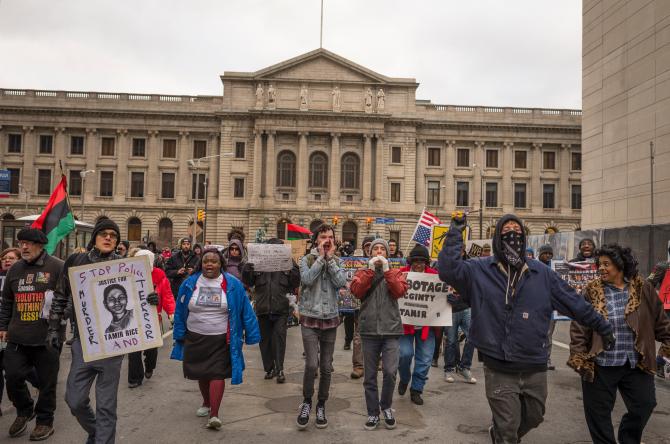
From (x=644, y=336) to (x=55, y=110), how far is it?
5667cm

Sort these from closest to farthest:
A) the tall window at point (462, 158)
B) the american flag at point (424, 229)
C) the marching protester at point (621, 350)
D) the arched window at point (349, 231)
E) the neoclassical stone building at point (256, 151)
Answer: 1. the marching protester at point (621, 350)
2. the american flag at point (424, 229)
3. the neoclassical stone building at point (256, 151)
4. the arched window at point (349, 231)
5. the tall window at point (462, 158)

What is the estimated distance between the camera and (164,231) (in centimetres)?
5388

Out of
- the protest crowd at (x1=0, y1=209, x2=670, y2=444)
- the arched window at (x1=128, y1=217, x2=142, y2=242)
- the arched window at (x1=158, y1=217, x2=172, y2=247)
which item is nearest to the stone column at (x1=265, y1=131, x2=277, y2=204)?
the arched window at (x1=158, y1=217, x2=172, y2=247)

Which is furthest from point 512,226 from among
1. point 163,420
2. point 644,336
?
point 163,420

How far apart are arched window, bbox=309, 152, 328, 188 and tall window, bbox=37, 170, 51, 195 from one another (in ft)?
79.7

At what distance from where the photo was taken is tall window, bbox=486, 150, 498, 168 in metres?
55.9

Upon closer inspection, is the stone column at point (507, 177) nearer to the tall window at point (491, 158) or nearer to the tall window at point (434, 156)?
the tall window at point (491, 158)

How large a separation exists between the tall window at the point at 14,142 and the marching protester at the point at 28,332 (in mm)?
54539

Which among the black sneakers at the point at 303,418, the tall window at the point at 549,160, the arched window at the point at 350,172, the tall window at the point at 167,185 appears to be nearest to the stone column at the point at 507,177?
the tall window at the point at 549,160

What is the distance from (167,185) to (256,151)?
9.44 metres

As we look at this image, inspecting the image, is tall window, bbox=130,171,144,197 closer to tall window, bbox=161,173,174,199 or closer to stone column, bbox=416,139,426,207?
tall window, bbox=161,173,174,199

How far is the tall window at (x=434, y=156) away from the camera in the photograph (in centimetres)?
5541

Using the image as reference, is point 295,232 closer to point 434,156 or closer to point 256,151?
point 256,151

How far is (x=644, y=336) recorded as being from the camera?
4770 millimetres
